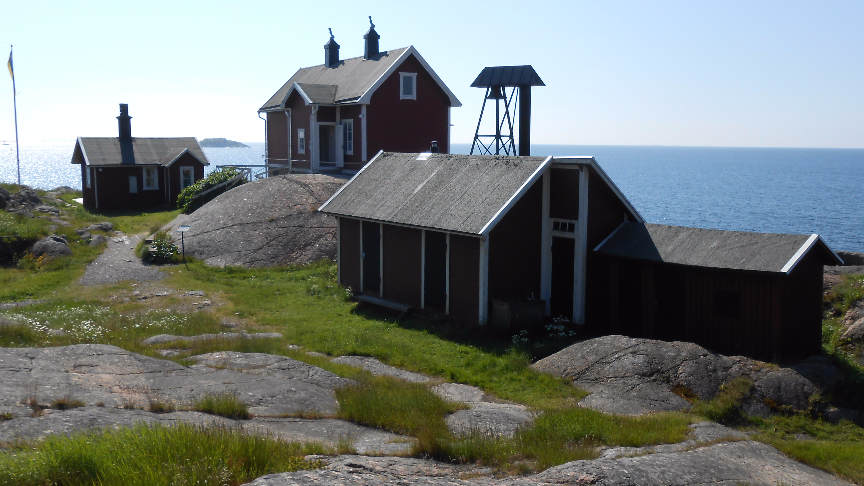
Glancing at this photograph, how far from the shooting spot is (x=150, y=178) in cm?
4697

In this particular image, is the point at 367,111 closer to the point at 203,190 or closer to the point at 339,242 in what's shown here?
the point at 203,190

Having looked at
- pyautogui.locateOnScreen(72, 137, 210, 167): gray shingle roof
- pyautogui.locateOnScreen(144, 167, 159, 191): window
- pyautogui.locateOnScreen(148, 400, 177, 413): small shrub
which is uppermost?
pyautogui.locateOnScreen(72, 137, 210, 167): gray shingle roof

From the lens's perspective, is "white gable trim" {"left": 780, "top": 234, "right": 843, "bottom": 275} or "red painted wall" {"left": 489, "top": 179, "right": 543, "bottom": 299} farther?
"red painted wall" {"left": 489, "top": 179, "right": 543, "bottom": 299}

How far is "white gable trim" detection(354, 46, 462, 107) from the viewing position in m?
36.7

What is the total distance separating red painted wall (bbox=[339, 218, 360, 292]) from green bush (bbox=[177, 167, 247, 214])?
18.8m

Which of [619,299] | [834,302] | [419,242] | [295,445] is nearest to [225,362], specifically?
[295,445]

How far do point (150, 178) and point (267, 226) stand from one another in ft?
65.8

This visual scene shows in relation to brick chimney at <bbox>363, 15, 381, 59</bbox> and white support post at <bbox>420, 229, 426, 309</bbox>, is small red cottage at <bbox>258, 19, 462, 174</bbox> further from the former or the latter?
white support post at <bbox>420, 229, 426, 309</bbox>

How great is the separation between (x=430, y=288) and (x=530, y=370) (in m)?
5.61

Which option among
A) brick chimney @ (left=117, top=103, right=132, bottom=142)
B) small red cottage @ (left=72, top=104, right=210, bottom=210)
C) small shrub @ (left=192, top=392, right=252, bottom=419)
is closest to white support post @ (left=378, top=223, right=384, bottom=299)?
small shrub @ (left=192, top=392, right=252, bottom=419)

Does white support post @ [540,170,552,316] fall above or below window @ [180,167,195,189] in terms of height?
below

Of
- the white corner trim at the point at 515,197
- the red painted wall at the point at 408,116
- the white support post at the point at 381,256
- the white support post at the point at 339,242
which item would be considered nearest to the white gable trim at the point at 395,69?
the red painted wall at the point at 408,116

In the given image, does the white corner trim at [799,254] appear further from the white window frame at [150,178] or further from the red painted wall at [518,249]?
the white window frame at [150,178]

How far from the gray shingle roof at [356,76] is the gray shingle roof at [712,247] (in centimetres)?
2118
